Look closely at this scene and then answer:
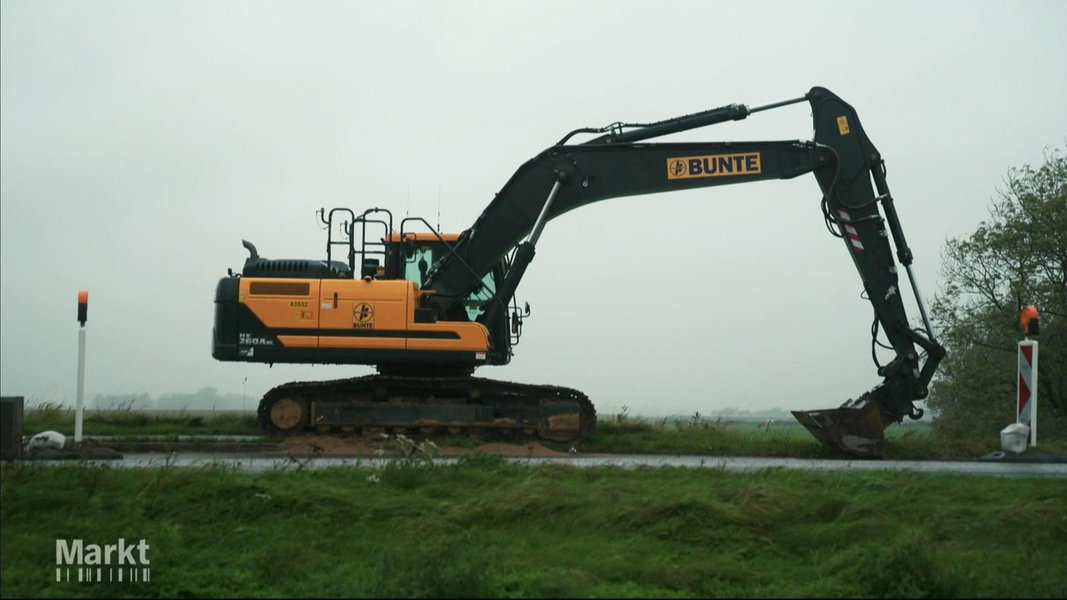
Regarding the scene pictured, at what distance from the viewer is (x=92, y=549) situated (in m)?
7.41

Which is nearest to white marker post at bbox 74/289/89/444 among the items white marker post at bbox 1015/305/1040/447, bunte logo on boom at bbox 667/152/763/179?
bunte logo on boom at bbox 667/152/763/179

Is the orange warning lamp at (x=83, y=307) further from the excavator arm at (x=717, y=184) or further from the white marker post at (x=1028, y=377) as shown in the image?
the white marker post at (x=1028, y=377)

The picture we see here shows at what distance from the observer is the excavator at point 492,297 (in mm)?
16328

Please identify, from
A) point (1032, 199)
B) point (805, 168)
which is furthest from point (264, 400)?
point (1032, 199)

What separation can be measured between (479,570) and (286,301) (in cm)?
1061

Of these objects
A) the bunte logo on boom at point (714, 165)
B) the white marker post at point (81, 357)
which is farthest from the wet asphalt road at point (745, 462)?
the bunte logo on boom at point (714, 165)

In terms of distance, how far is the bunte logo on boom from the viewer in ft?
55.4

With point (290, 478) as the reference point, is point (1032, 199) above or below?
above

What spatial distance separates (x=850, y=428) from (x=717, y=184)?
13.7 ft

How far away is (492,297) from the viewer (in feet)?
56.2

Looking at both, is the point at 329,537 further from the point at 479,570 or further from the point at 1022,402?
the point at 1022,402

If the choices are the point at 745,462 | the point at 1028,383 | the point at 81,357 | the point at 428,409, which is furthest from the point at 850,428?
the point at 81,357

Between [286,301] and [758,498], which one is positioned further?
[286,301]

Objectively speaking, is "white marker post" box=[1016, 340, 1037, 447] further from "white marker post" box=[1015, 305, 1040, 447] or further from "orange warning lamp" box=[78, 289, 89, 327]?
"orange warning lamp" box=[78, 289, 89, 327]
